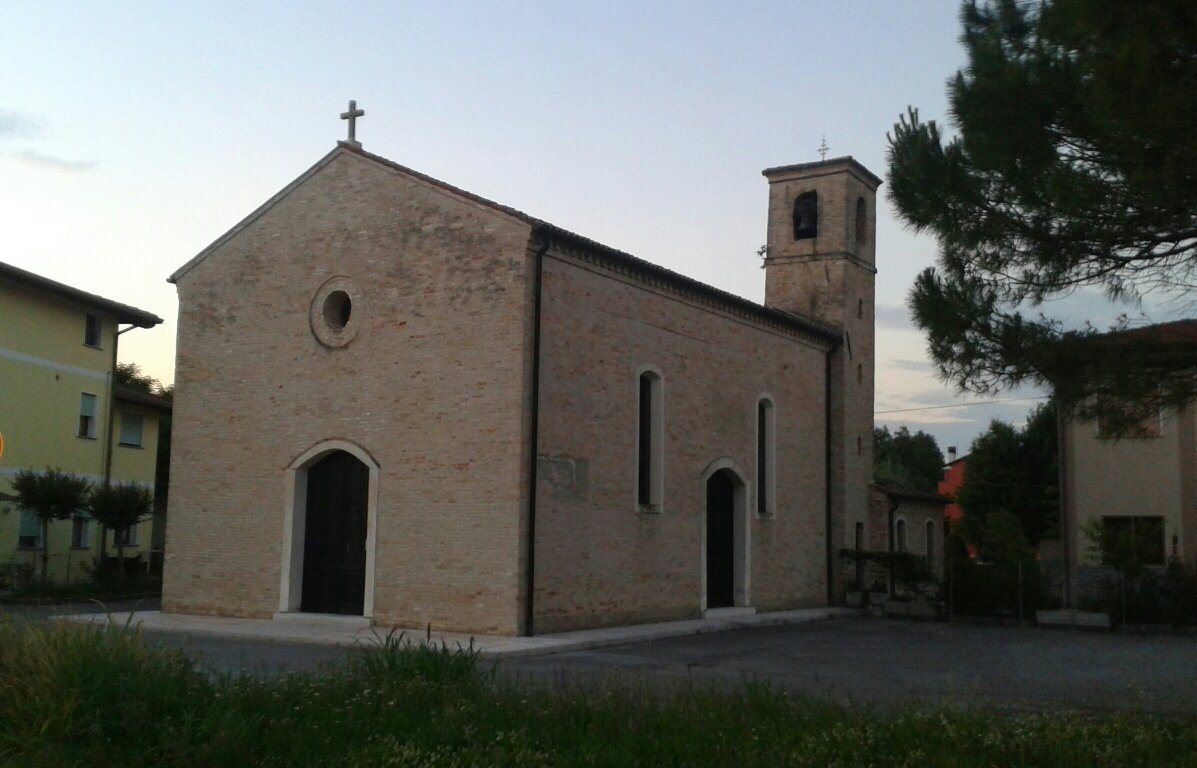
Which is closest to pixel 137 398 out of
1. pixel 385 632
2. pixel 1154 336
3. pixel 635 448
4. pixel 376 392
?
pixel 376 392

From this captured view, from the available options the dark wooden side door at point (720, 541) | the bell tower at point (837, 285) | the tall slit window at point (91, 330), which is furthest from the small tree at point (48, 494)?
the bell tower at point (837, 285)

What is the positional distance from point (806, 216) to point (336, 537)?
14.4 metres

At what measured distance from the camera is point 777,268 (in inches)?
1101

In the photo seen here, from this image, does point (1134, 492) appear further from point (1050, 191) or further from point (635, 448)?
point (1050, 191)

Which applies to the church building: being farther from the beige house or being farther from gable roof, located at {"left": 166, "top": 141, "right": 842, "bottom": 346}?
the beige house

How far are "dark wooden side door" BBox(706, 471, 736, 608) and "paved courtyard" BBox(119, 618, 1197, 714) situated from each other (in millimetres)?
1649

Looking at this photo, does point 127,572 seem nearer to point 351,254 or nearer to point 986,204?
point 351,254

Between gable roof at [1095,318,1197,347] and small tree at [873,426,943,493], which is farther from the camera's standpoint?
small tree at [873,426,943,493]

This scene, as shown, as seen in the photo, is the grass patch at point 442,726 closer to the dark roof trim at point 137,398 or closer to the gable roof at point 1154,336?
the gable roof at point 1154,336

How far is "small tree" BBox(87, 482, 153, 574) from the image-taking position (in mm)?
27172

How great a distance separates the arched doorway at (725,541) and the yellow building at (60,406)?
1545 cm

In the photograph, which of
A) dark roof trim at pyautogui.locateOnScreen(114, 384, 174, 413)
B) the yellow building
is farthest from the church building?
dark roof trim at pyautogui.locateOnScreen(114, 384, 174, 413)

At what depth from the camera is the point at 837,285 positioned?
27250mm

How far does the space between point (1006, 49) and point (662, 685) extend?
6845 mm
